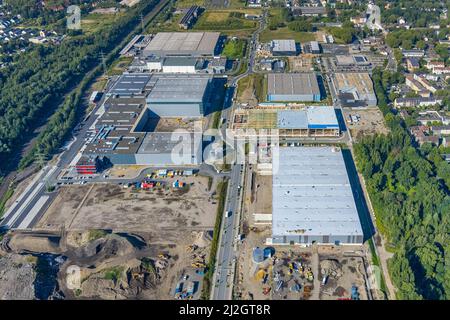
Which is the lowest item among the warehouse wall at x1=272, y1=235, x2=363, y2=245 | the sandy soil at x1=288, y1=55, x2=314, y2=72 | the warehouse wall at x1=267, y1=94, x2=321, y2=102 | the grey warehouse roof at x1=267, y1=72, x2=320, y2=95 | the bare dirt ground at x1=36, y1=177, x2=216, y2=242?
the bare dirt ground at x1=36, y1=177, x2=216, y2=242

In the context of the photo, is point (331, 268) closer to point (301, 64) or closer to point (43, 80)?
point (301, 64)

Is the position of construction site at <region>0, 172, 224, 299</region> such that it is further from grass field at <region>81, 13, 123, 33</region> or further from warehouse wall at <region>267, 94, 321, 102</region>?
grass field at <region>81, 13, 123, 33</region>

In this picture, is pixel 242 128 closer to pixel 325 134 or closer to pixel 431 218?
pixel 325 134

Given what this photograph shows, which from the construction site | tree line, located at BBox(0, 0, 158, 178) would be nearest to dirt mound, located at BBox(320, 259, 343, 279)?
the construction site

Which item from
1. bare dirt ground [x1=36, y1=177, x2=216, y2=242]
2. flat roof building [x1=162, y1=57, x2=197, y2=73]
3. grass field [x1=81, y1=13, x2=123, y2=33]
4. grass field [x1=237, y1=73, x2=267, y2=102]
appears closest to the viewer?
bare dirt ground [x1=36, y1=177, x2=216, y2=242]

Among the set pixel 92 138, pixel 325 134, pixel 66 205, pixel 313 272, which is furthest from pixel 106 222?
pixel 325 134

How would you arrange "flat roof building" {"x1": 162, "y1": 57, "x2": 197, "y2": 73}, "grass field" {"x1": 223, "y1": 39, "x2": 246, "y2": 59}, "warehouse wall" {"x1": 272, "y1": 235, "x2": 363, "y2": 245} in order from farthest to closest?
"grass field" {"x1": 223, "y1": 39, "x2": 246, "y2": 59} < "flat roof building" {"x1": 162, "y1": 57, "x2": 197, "y2": 73} < "warehouse wall" {"x1": 272, "y1": 235, "x2": 363, "y2": 245}
